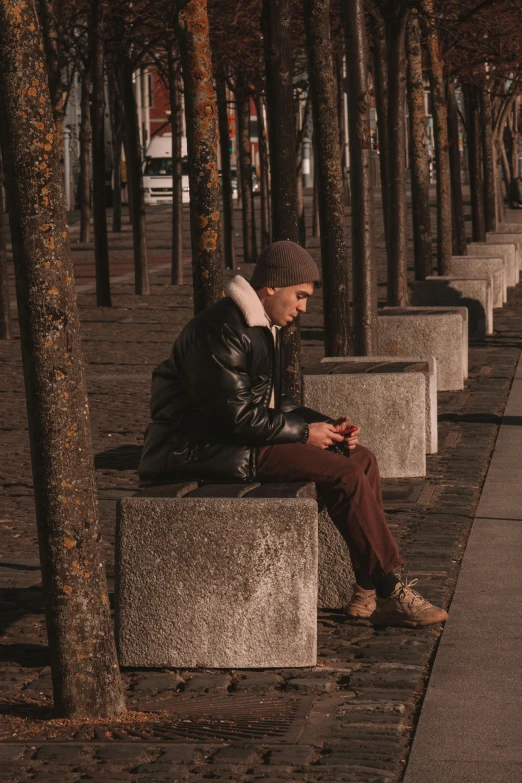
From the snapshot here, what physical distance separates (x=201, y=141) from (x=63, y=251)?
4.31 metres

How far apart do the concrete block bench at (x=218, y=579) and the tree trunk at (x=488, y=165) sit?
26.1 meters

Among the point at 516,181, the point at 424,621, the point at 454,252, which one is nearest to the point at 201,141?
the point at 424,621

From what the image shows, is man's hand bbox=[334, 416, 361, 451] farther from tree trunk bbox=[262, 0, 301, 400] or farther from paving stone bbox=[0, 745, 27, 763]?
A: tree trunk bbox=[262, 0, 301, 400]

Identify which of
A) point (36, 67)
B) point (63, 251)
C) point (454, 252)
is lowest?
point (454, 252)

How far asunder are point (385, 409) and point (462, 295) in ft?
28.2

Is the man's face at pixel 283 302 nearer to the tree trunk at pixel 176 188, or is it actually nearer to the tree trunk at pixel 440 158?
the tree trunk at pixel 440 158

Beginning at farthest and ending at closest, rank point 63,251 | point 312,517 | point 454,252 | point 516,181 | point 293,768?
point 516,181 < point 454,252 < point 312,517 < point 63,251 < point 293,768

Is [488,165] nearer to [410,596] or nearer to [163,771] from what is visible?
[410,596]

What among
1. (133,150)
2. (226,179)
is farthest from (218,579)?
(226,179)

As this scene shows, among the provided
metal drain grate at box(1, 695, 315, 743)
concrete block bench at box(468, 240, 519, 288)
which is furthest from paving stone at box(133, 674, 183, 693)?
concrete block bench at box(468, 240, 519, 288)

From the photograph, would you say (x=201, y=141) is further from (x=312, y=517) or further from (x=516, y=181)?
(x=516, y=181)

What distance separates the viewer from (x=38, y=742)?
4.96 meters

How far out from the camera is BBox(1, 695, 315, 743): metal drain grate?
16.4ft

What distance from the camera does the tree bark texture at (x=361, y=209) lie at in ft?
41.5
